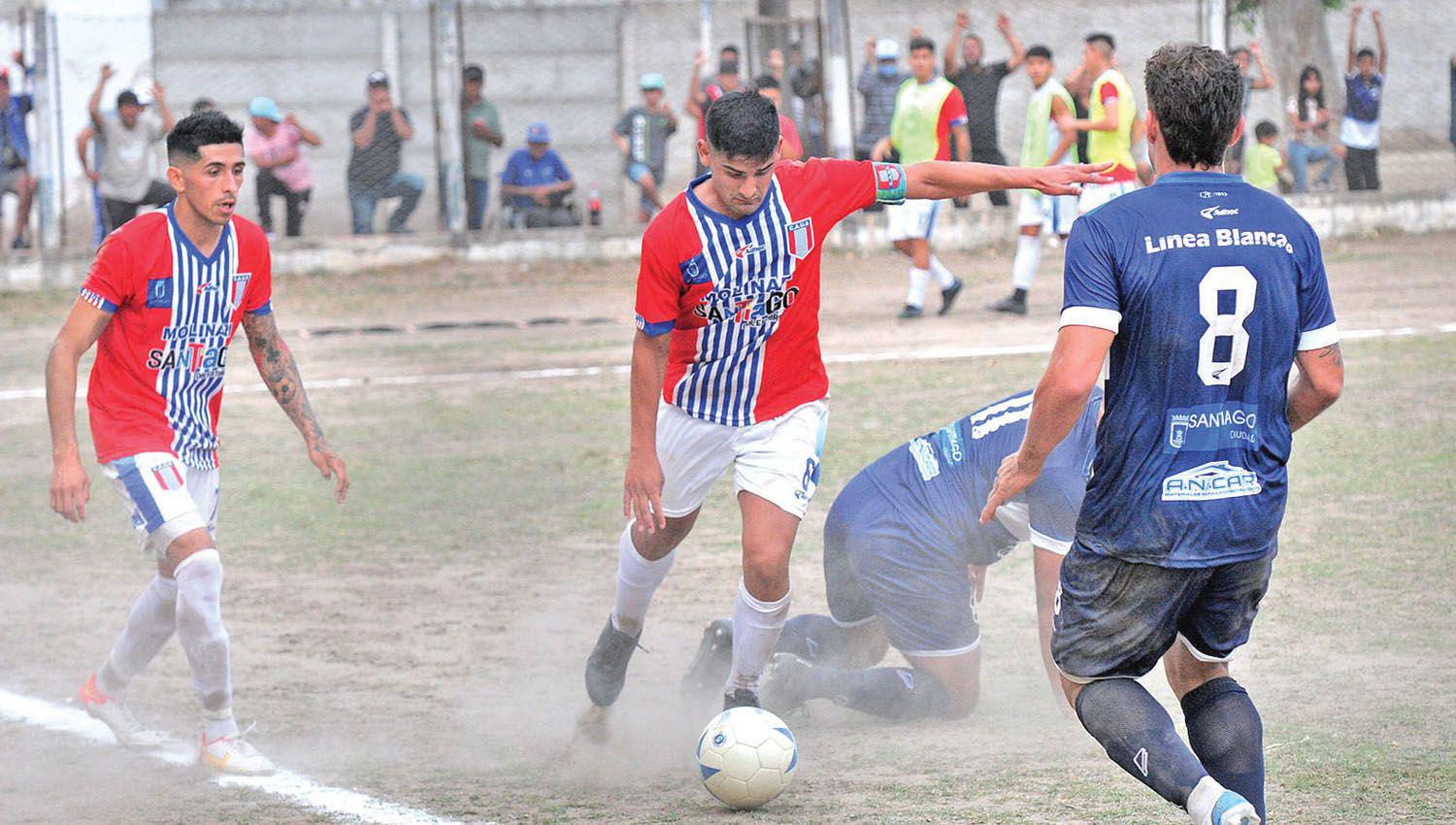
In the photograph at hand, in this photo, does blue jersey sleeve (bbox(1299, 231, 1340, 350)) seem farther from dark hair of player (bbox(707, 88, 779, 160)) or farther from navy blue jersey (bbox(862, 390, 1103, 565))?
dark hair of player (bbox(707, 88, 779, 160))

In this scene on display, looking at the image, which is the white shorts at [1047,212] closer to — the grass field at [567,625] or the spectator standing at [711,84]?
the grass field at [567,625]

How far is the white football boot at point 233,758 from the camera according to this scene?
552cm

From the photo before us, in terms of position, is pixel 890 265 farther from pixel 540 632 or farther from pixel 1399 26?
pixel 540 632

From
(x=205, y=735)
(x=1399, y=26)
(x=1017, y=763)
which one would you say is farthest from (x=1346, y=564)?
(x=1399, y=26)

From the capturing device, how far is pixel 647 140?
20.8m

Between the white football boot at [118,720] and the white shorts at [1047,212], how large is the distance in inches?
411

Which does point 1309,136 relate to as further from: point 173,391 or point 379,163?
point 173,391

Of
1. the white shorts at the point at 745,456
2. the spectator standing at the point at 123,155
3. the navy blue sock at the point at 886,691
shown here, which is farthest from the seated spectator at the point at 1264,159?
the white shorts at the point at 745,456

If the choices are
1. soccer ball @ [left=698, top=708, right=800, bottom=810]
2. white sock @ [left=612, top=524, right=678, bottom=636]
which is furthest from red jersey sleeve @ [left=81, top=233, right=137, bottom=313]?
soccer ball @ [left=698, top=708, right=800, bottom=810]

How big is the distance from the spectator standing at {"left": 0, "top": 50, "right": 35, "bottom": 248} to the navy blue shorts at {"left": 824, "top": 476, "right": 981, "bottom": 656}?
15.7 metres

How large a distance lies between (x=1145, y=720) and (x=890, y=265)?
15.6 metres

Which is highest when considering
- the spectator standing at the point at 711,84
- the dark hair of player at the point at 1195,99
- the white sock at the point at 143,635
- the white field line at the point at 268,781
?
the spectator standing at the point at 711,84

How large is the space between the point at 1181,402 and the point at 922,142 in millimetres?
12170

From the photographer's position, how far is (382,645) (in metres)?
6.92
